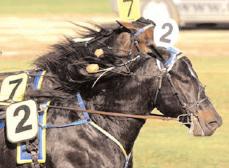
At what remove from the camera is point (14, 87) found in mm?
6117

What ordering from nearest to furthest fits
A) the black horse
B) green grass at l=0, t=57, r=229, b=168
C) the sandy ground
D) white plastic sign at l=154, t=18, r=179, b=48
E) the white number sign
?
the black horse
white plastic sign at l=154, t=18, r=179, b=48
the white number sign
green grass at l=0, t=57, r=229, b=168
the sandy ground

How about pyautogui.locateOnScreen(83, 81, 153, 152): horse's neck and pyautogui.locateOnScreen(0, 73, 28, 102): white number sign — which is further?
pyautogui.locateOnScreen(0, 73, 28, 102): white number sign

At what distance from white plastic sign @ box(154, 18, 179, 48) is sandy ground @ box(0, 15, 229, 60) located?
11.8 metres

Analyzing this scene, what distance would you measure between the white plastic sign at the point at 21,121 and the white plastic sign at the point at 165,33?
1186mm

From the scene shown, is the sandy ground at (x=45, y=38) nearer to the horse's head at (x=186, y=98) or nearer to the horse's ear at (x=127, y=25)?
the horse's ear at (x=127, y=25)

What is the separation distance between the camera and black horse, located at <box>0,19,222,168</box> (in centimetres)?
573

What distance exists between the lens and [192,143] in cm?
1079

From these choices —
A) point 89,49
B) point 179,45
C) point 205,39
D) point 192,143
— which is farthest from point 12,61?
point 89,49

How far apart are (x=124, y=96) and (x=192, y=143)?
5.08m

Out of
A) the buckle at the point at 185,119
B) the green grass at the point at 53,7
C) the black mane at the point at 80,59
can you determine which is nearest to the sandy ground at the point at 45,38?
the green grass at the point at 53,7

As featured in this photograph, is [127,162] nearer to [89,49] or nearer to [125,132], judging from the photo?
[125,132]

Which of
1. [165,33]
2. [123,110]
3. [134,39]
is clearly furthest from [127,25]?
[123,110]

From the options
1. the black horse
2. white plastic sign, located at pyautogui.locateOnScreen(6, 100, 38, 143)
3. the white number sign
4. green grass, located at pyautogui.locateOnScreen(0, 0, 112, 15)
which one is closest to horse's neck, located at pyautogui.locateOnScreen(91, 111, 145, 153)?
the black horse

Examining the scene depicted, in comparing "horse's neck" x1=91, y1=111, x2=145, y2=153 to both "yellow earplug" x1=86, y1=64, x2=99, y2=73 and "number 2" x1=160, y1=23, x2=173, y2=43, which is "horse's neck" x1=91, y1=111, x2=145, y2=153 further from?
"number 2" x1=160, y1=23, x2=173, y2=43
